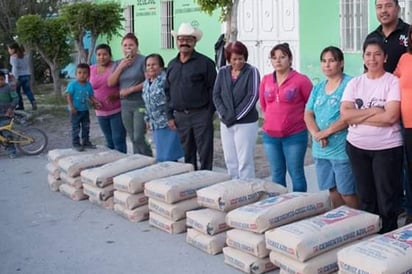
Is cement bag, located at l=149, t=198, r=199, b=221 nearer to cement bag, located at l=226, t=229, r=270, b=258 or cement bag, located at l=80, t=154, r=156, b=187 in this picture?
cement bag, located at l=226, t=229, r=270, b=258

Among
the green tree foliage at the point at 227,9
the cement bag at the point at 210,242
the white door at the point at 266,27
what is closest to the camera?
the cement bag at the point at 210,242

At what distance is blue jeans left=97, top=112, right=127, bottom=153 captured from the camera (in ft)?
27.4

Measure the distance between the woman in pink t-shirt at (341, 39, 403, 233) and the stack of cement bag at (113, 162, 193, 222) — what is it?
6.59ft

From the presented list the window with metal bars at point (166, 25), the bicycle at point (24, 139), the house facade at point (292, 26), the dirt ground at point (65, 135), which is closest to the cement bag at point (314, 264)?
the dirt ground at point (65, 135)

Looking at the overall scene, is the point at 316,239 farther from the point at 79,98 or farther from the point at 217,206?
the point at 79,98

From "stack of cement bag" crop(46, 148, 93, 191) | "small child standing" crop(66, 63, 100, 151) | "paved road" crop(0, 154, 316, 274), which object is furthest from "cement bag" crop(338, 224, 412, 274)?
"small child standing" crop(66, 63, 100, 151)

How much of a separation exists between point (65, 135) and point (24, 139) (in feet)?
6.78

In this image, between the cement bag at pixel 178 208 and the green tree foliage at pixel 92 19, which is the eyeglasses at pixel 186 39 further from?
the green tree foliage at pixel 92 19

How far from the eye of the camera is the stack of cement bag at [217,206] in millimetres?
5461

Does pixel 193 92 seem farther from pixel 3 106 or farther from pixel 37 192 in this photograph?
pixel 3 106

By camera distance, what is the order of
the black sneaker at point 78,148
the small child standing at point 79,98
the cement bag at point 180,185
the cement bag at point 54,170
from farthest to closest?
the black sneaker at point 78,148 → the small child standing at point 79,98 → the cement bag at point 54,170 → the cement bag at point 180,185

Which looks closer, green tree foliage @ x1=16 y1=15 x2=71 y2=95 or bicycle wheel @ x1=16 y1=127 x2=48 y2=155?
bicycle wheel @ x1=16 y1=127 x2=48 y2=155

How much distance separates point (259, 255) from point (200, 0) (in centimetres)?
768

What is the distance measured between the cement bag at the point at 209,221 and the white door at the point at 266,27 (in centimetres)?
846
